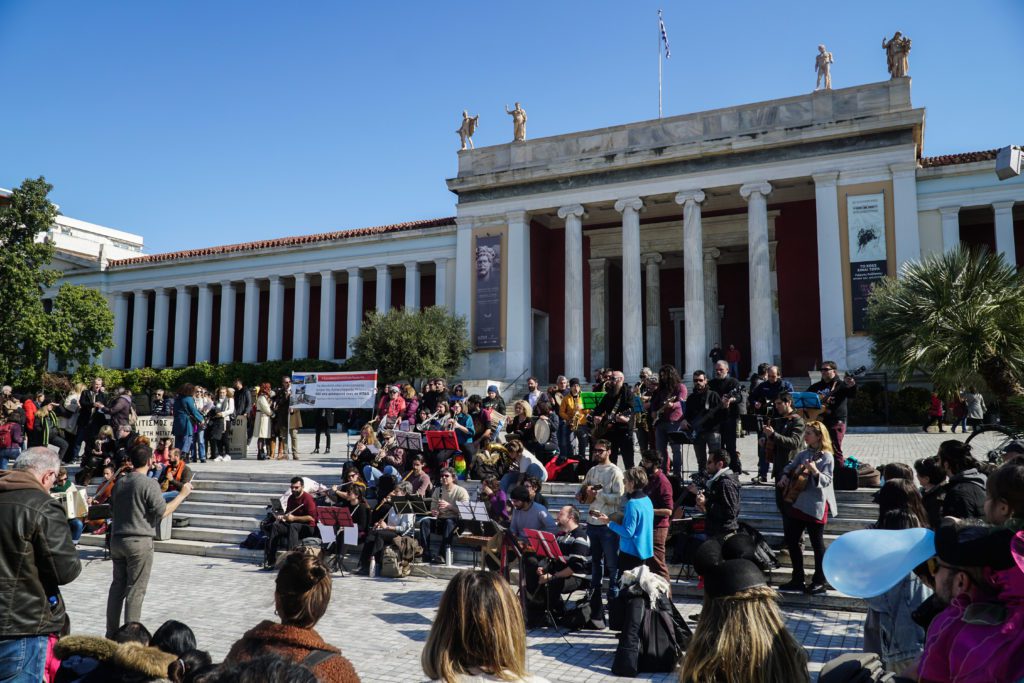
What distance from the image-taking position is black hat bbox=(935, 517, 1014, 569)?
2031mm

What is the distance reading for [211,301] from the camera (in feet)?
127

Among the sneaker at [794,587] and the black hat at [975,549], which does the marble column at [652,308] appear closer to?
the sneaker at [794,587]

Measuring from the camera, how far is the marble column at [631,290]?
27.4 m

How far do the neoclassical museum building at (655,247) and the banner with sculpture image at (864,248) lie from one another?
0.21 feet

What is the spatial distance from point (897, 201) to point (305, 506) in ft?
70.0

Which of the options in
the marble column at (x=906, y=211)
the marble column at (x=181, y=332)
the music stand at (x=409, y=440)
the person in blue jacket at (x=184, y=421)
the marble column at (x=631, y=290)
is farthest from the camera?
the marble column at (x=181, y=332)

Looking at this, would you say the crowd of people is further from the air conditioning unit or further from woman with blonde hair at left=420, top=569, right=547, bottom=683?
the air conditioning unit

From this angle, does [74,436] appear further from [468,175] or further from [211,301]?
[211,301]

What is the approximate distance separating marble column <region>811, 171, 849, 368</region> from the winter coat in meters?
24.4

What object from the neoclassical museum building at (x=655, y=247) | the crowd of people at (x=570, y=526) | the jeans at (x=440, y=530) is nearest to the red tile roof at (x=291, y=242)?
the neoclassical museum building at (x=655, y=247)

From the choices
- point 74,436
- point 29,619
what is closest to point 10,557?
point 29,619

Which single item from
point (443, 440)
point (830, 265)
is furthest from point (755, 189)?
point (443, 440)

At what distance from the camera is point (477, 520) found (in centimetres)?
945

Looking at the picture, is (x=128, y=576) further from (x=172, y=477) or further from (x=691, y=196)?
(x=691, y=196)
